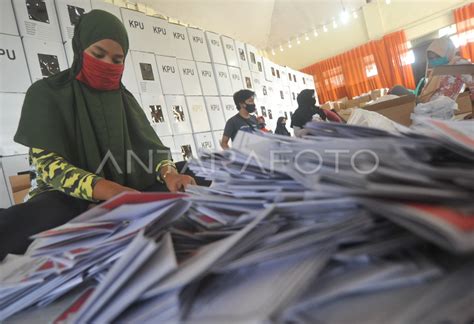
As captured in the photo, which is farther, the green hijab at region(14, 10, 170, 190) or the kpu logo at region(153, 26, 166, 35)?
the kpu logo at region(153, 26, 166, 35)

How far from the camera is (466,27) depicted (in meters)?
6.61

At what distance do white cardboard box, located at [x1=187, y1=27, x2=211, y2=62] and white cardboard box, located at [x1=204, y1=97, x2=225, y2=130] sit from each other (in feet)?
1.38

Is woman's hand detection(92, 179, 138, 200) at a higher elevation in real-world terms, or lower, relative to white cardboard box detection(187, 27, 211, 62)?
lower

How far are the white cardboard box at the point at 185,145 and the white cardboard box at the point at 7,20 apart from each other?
4.42 ft

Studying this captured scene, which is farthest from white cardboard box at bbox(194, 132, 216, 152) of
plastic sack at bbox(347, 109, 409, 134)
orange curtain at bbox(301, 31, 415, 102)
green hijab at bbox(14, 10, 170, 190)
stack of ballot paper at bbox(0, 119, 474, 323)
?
orange curtain at bbox(301, 31, 415, 102)

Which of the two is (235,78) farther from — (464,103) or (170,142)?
(464,103)

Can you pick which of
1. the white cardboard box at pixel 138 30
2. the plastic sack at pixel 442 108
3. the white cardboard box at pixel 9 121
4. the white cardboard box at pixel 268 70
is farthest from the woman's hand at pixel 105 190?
the white cardboard box at pixel 268 70

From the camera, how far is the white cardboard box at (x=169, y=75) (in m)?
2.79

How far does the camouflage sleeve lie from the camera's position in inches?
33.9

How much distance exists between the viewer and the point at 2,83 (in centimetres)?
184

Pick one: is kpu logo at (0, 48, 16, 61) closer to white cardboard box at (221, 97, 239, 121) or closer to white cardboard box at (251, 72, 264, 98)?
white cardboard box at (221, 97, 239, 121)

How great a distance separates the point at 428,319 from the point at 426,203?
84 mm

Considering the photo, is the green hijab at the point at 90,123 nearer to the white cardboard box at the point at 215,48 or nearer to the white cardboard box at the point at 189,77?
the white cardboard box at the point at 189,77

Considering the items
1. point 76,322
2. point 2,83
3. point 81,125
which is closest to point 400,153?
point 76,322
